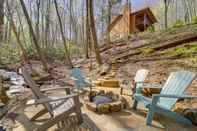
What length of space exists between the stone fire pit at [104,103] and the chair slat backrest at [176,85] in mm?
811

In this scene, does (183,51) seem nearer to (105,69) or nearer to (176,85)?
(105,69)

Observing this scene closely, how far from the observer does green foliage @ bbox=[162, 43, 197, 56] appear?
7.11 m

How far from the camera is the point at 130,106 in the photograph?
4422 millimetres

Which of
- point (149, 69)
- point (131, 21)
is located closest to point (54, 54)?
point (131, 21)

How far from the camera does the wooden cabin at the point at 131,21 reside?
18.6m

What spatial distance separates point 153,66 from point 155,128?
156 inches

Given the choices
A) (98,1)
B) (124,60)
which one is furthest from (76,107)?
(98,1)

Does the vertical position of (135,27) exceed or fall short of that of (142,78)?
it exceeds it

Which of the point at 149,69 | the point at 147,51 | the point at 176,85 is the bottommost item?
the point at 176,85

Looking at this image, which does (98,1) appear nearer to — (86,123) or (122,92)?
(122,92)

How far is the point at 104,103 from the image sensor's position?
422 cm

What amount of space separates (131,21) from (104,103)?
602 inches

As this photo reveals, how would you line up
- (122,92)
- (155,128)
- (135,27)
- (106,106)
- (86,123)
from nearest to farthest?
1. (155,128)
2. (86,123)
3. (106,106)
4. (122,92)
5. (135,27)

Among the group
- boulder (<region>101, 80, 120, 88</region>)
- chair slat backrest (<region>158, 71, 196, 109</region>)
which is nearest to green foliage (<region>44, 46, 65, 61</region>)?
boulder (<region>101, 80, 120, 88</region>)
